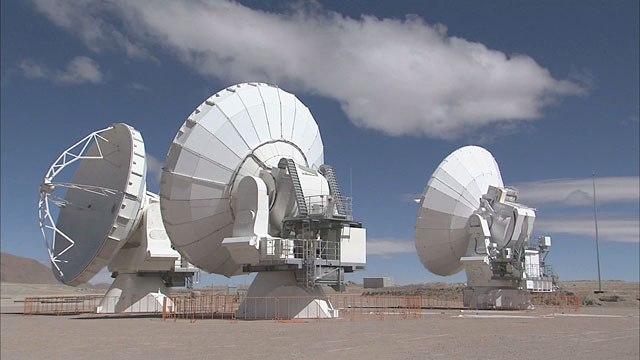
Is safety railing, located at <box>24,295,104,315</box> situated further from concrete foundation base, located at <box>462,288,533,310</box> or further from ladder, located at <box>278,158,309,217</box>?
concrete foundation base, located at <box>462,288,533,310</box>

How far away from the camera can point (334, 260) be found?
31.6m

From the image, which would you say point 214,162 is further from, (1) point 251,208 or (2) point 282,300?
(2) point 282,300

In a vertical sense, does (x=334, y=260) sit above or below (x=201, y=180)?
below

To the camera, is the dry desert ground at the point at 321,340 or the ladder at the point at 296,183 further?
the ladder at the point at 296,183

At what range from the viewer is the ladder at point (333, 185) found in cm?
3192

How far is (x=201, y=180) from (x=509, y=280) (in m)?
23.6

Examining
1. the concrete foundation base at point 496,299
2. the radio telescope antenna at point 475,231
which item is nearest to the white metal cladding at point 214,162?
the radio telescope antenna at point 475,231

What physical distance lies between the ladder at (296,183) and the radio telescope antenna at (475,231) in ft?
51.3

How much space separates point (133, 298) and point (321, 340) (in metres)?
21.6

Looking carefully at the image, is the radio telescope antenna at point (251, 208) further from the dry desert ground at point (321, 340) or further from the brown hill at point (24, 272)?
the brown hill at point (24, 272)

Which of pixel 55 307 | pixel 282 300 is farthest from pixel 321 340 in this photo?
pixel 55 307

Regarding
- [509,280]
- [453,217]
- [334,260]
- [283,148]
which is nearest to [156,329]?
[334,260]

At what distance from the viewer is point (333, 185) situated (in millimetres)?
33000

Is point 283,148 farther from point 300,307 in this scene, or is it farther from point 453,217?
point 453,217
